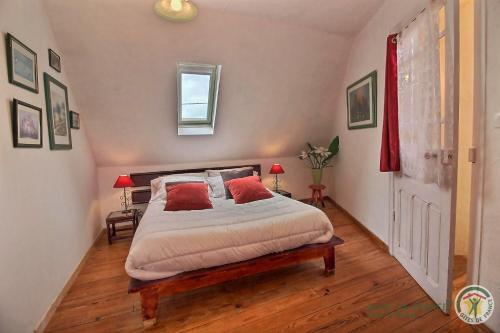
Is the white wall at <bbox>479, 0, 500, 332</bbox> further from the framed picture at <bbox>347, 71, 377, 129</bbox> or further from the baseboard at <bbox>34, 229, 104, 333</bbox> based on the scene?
the baseboard at <bbox>34, 229, 104, 333</bbox>

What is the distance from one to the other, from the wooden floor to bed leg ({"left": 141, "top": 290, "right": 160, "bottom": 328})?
0.22ft

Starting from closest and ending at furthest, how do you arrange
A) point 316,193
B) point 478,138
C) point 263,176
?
point 478,138
point 263,176
point 316,193

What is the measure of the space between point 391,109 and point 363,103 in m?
0.87

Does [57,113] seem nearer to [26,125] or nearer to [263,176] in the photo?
[26,125]

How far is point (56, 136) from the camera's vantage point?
2125 mm

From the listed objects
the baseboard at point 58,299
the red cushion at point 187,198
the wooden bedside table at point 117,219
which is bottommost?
the baseboard at point 58,299

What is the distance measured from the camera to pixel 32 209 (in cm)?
168

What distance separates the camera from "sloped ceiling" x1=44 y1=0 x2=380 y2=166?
2367mm

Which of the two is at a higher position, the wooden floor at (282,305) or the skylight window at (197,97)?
the skylight window at (197,97)

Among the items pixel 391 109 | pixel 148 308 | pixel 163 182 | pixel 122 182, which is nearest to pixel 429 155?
pixel 391 109

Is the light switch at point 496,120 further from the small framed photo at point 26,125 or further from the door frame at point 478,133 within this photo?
the small framed photo at point 26,125

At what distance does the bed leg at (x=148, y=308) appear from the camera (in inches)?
65.1

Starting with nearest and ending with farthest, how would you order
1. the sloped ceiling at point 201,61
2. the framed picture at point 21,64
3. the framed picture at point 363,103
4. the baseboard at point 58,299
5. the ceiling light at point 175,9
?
the framed picture at point 21,64 → the baseboard at point 58,299 → the ceiling light at point 175,9 → the sloped ceiling at point 201,61 → the framed picture at point 363,103

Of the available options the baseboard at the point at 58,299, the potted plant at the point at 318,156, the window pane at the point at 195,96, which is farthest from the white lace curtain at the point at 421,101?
the baseboard at the point at 58,299
